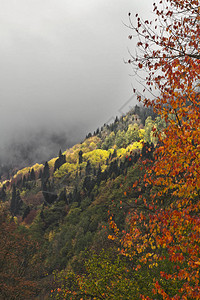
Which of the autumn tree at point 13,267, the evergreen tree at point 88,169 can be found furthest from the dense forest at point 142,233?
the evergreen tree at point 88,169

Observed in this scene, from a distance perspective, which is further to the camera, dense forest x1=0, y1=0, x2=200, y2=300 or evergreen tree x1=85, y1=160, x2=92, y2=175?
evergreen tree x1=85, y1=160, x2=92, y2=175

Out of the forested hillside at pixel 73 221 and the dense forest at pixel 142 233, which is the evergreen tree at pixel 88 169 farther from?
the dense forest at pixel 142 233

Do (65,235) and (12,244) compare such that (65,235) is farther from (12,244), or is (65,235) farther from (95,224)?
(12,244)

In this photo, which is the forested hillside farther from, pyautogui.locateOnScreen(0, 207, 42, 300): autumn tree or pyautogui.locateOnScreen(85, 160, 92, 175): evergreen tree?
pyautogui.locateOnScreen(0, 207, 42, 300): autumn tree

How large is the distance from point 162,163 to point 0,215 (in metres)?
25.4

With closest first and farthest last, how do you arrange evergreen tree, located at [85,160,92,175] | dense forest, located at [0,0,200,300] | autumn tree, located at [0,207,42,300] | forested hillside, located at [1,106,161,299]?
dense forest, located at [0,0,200,300]
autumn tree, located at [0,207,42,300]
forested hillside, located at [1,106,161,299]
evergreen tree, located at [85,160,92,175]

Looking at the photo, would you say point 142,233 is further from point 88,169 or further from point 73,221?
point 88,169

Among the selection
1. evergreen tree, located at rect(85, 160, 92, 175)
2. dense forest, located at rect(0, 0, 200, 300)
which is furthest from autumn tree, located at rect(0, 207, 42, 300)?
evergreen tree, located at rect(85, 160, 92, 175)

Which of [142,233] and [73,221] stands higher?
[73,221]

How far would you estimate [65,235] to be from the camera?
5322cm

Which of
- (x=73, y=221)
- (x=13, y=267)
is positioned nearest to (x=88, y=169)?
(x=73, y=221)

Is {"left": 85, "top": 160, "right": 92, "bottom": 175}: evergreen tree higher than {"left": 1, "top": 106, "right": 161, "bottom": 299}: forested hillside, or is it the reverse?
{"left": 85, "top": 160, "right": 92, "bottom": 175}: evergreen tree

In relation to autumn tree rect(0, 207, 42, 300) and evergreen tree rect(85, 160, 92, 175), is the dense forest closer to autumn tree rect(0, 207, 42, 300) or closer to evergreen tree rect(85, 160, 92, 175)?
autumn tree rect(0, 207, 42, 300)

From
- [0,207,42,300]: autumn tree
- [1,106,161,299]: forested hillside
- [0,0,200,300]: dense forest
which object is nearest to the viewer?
[0,0,200,300]: dense forest
